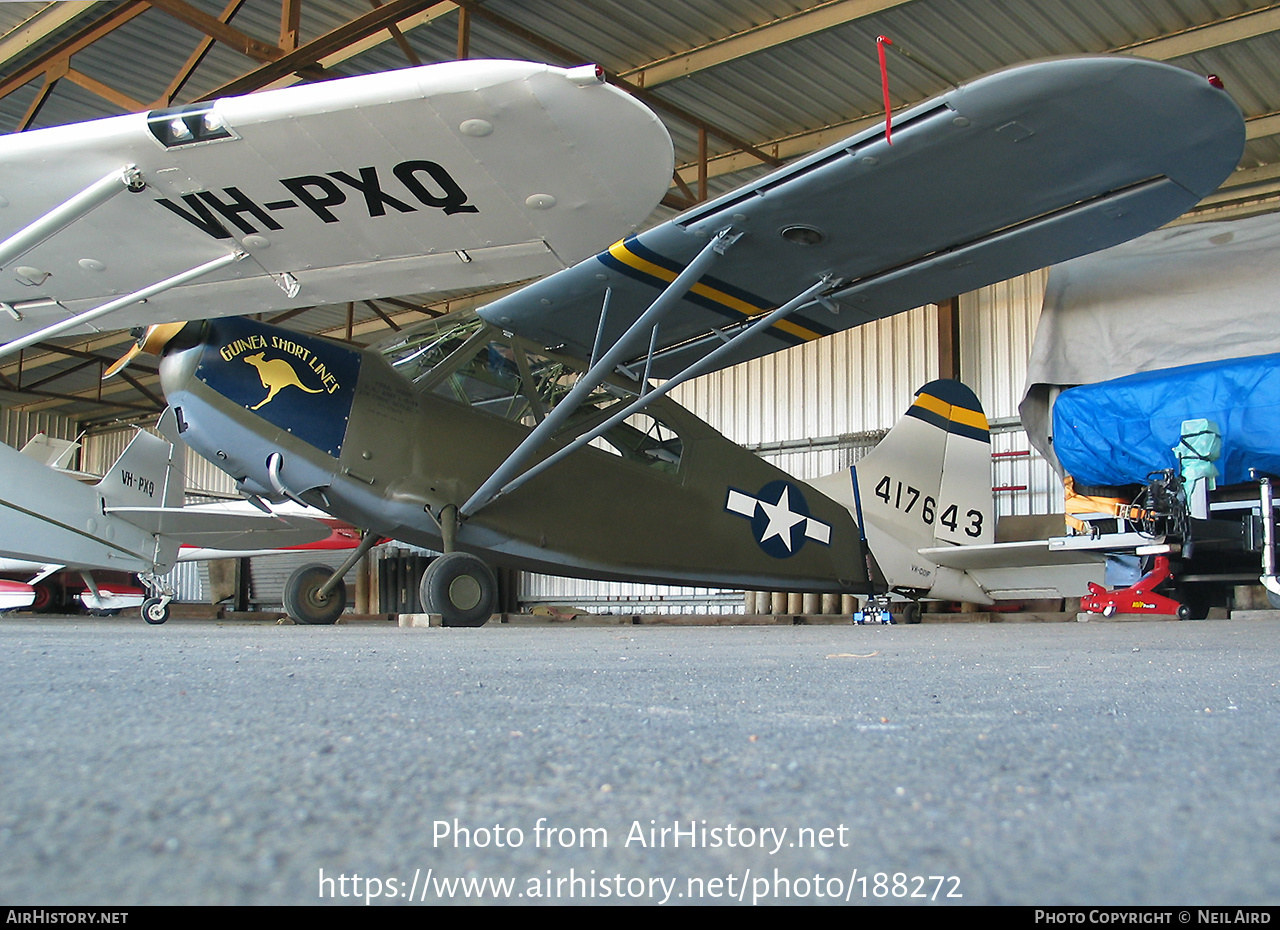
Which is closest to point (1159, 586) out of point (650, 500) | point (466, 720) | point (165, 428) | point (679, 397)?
point (650, 500)

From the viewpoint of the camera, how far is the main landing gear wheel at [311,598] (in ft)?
20.2

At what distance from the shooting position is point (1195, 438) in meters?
5.87

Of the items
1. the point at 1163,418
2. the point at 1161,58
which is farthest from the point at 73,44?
the point at 1161,58

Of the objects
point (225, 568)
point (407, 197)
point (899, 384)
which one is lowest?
point (225, 568)

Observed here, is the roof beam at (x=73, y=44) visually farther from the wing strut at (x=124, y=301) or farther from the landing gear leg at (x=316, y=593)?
the wing strut at (x=124, y=301)

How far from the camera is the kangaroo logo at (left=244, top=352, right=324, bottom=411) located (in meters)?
4.83

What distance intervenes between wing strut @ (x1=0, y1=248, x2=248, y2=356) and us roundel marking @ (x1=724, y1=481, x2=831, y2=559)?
3.83 meters

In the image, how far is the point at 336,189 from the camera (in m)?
3.30

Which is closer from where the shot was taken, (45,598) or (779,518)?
(779,518)

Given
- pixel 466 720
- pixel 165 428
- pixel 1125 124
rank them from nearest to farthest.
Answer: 1. pixel 466 720
2. pixel 1125 124
3. pixel 165 428

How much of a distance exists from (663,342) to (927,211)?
205cm

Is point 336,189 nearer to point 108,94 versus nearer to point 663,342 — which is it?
point 663,342

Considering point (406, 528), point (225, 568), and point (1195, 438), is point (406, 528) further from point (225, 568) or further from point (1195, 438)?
point (225, 568)
